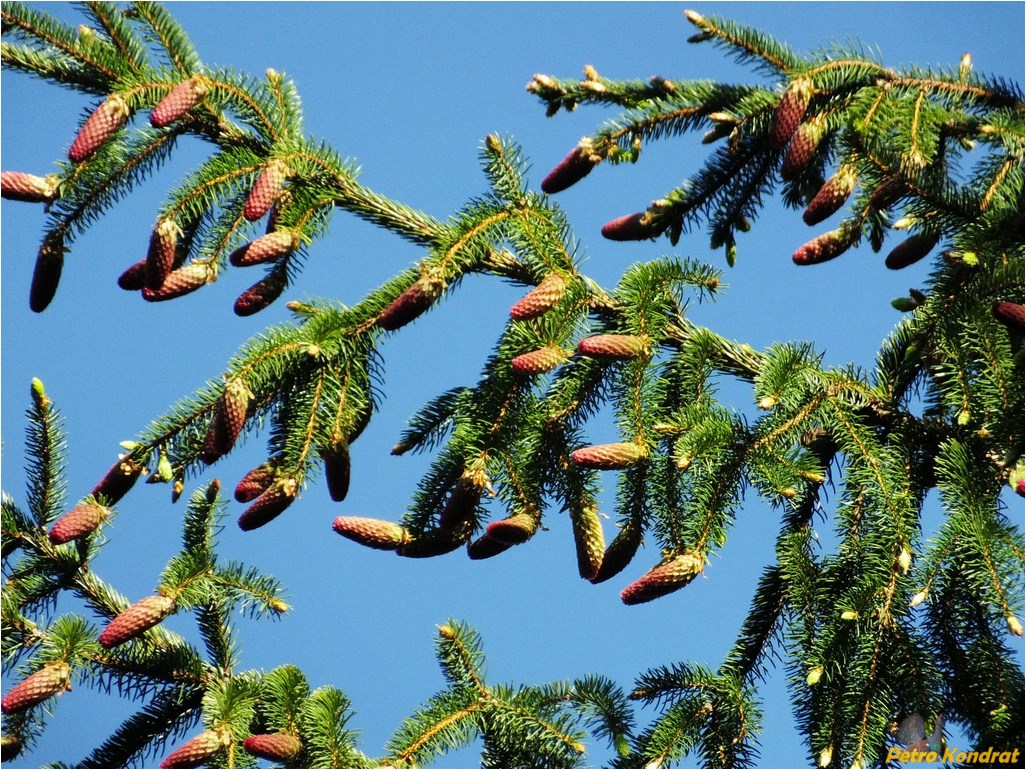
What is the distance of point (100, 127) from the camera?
8.30ft

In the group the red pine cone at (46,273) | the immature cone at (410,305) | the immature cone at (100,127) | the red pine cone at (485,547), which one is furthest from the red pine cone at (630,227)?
the red pine cone at (46,273)

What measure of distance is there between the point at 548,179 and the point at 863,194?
2.49ft

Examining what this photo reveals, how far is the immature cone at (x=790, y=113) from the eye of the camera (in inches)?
104

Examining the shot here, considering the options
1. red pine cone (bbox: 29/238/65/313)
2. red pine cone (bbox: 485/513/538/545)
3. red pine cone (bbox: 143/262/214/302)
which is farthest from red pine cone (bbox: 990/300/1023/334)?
red pine cone (bbox: 29/238/65/313)

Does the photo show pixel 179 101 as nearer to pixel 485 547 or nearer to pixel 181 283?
pixel 181 283

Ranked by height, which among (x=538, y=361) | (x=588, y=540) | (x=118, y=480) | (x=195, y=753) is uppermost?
(x=538, y=361)

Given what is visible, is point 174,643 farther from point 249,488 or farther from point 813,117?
point 813,117

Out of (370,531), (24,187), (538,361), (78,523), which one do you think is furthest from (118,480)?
(538,361)

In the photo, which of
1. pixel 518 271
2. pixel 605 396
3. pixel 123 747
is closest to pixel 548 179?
pixel 518 271

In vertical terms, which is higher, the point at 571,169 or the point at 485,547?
the point at 571,169

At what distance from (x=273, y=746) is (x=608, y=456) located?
40.2 inches

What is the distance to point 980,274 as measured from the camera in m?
2.49

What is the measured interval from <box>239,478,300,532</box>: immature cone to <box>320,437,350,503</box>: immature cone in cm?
12

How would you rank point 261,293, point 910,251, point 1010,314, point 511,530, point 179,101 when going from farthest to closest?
point 910,251 → point 261,293 → point 179,101 → point 511,530 → point 1010,314
